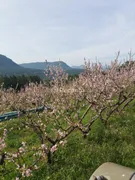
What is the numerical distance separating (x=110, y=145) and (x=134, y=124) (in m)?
2.56

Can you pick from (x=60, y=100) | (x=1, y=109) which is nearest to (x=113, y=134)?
(x=60, y=100)

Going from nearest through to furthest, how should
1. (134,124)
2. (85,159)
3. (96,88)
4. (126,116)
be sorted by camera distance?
1. (85,159)
2. (134,124)
3. (96,88)
4. (126,116)

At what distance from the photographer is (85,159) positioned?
7.38 meters

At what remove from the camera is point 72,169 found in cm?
685

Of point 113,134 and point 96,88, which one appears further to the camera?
point 96,88

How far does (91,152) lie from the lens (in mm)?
7805

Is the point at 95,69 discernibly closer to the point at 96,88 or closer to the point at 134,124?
the point at 96,88

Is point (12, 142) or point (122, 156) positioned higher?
point (122, 156)

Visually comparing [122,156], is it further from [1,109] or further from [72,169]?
[1,109]

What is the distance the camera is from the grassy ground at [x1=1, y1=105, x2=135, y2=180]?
6.82m

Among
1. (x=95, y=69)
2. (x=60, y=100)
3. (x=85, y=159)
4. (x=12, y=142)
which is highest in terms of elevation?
(x=95, y=69)

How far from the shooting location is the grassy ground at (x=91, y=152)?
682 cm

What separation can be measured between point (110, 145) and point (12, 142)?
516 centimetres

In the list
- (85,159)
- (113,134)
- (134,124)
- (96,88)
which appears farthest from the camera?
(96,88)
